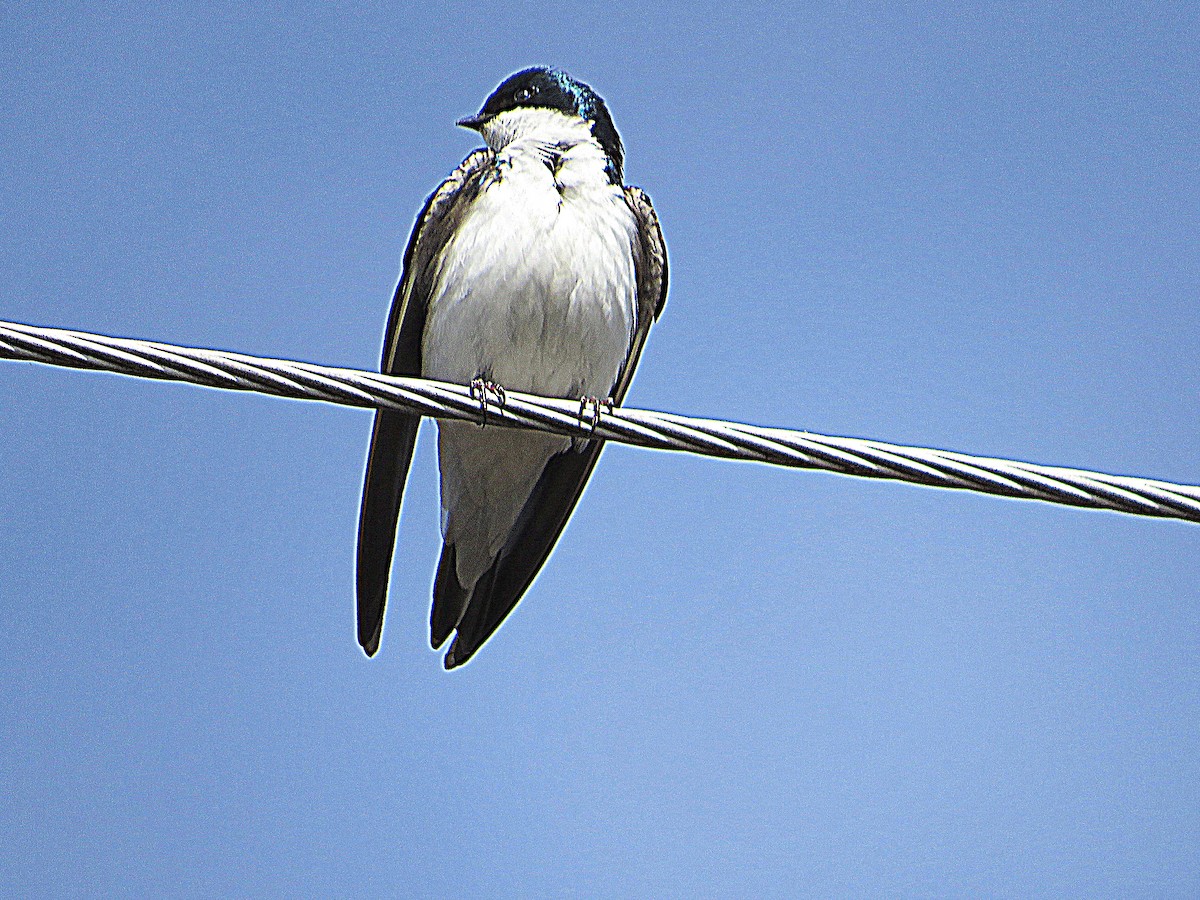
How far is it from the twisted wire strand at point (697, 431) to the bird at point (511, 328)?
1400 millimetres

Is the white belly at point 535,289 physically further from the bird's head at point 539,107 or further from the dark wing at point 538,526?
the bird's head at point 539,107

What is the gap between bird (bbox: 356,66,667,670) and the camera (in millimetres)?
4477

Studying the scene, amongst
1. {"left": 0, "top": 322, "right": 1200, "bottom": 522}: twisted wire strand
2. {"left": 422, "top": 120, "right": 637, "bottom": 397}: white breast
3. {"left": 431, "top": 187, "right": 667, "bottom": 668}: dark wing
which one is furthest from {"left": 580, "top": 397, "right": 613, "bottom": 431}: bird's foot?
{"left": 431, "top": 187, "right": 667, "bottom": 668}: dark wing

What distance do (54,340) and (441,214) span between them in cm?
252

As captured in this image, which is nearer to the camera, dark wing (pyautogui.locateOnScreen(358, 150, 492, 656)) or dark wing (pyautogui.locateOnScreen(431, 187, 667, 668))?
dark wing (pyautogui.locateOnScreen(358, 150, 492, 656))

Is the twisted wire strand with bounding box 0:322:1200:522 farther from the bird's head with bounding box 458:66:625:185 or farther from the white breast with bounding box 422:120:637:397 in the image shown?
the bird's head with bounding box 458:66:625:185

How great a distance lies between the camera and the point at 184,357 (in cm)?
245

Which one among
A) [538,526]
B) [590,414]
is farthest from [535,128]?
[590,414]

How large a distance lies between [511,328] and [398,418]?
1.71 feet

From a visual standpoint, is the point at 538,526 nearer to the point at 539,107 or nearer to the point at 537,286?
the point at 537,286

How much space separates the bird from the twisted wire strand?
1400 mm

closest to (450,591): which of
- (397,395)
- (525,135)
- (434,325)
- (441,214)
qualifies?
(434,325)

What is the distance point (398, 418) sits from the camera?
4.63 metres

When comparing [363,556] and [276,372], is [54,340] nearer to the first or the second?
[276,372]
